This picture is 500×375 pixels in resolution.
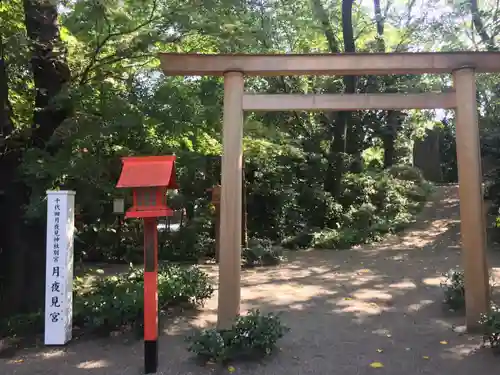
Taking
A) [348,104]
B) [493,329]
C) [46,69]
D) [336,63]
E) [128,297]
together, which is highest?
[46,69]

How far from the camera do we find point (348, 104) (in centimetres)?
578

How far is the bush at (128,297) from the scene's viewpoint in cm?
595

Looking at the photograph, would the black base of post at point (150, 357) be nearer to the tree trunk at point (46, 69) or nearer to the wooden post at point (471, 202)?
the tree trunk at point (46, 69)

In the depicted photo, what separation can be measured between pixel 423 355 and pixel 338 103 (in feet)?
9.75

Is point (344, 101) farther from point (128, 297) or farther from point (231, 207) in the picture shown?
point (128, 297)

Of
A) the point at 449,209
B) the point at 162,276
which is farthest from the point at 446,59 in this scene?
the point at 449,209

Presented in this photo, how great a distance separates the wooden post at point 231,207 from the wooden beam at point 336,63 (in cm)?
22

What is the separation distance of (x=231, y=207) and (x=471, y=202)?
9.10 ft

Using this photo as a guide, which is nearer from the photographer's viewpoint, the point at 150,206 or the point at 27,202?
the point at 150,206

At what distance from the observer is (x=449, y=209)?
669 inches

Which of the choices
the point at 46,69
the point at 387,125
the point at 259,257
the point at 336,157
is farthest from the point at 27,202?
the point at 387,125

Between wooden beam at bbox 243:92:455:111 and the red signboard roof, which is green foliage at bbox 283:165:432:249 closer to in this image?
wooden beam at bbox 243:92:455:111

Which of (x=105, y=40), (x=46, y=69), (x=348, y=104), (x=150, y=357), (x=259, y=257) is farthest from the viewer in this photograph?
(x=259, y=257)

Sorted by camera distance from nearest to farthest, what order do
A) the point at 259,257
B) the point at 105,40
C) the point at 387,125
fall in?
the point at 105,40
the point at 259,257
the point at 387,125
